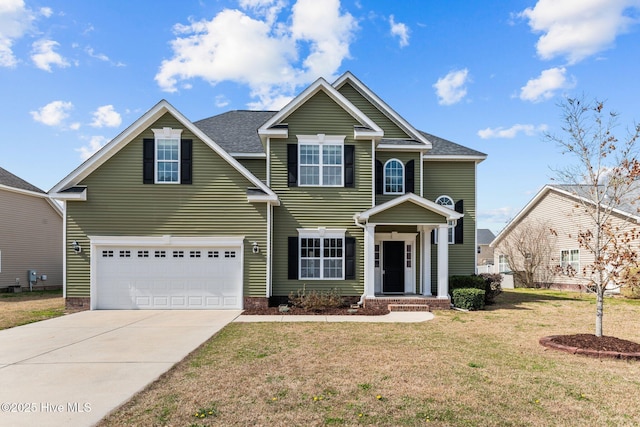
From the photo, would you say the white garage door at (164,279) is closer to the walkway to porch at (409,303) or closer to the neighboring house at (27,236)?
the walkway to porch at (409,303)

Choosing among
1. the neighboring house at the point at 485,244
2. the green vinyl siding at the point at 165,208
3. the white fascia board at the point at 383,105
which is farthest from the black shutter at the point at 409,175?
the neighboring house at the point at 485,244

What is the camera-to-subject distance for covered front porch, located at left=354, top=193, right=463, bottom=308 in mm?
14641

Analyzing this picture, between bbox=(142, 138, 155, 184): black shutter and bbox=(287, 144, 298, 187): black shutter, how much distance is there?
464 cm

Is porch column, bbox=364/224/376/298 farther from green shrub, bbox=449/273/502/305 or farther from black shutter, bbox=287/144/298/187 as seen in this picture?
green shrub, bbox=449/273/502/305

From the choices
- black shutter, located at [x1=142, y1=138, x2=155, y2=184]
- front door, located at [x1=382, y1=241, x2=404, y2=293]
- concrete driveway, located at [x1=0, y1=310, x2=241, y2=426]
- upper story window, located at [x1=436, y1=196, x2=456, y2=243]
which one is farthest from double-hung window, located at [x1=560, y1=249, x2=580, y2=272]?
black shutter, located at [x1=142, y1=138, x2=155, y2=184]

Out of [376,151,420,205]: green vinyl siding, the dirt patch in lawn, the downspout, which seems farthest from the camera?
[376,151,420,205]: green vinyl siding

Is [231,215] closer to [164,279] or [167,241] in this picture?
[167,241]

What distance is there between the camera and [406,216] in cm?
1475

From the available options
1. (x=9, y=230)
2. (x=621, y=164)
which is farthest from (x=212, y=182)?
(x=9, y=230)

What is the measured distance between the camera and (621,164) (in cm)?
888

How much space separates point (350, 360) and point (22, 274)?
74.9 ft

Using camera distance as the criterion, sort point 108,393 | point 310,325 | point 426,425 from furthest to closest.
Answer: point 310,325, point 108,393, point 426,425

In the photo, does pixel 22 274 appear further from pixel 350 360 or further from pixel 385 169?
Answer: pixel 350 360

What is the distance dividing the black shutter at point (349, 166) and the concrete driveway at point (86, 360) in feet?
20.1
